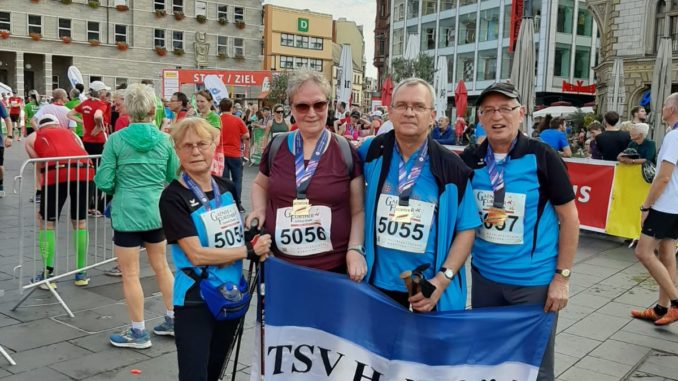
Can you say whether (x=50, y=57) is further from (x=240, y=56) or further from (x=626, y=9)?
(x=626, y=9)

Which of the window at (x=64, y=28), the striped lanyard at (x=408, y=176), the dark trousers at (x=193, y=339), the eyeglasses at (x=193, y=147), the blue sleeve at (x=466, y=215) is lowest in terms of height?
the dark trousers at (x=193, y=339)

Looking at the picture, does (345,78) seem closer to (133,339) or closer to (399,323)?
(133,339)

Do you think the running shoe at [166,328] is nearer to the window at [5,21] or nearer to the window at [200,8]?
the window at [5,21]

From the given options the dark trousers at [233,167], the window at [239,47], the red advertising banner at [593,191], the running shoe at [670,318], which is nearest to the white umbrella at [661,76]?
the red advertising banner at [593,191]

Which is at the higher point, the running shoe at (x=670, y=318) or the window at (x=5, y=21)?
the window at (x=5, y=21)

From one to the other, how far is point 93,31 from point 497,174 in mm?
55188

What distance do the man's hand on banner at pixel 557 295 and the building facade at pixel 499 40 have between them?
4518 centimetres

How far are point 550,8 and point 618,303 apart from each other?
162 feet

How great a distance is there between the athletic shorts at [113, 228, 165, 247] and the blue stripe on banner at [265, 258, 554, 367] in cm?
182

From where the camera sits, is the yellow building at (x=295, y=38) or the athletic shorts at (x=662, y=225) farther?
the yellow building at (x=295, y=38)

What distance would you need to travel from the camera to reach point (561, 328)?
5.49m

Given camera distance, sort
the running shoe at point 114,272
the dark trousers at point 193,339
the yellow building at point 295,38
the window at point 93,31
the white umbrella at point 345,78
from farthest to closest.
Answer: the yellow building at point 295,38 → the window at point 93,31 → the white umbrella at point 345,78 → the running shoe at point 114,272 → the dark trousers at point 193,339

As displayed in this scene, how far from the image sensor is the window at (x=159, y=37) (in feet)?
182

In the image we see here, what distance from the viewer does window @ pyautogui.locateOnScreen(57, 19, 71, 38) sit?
50.6 m
